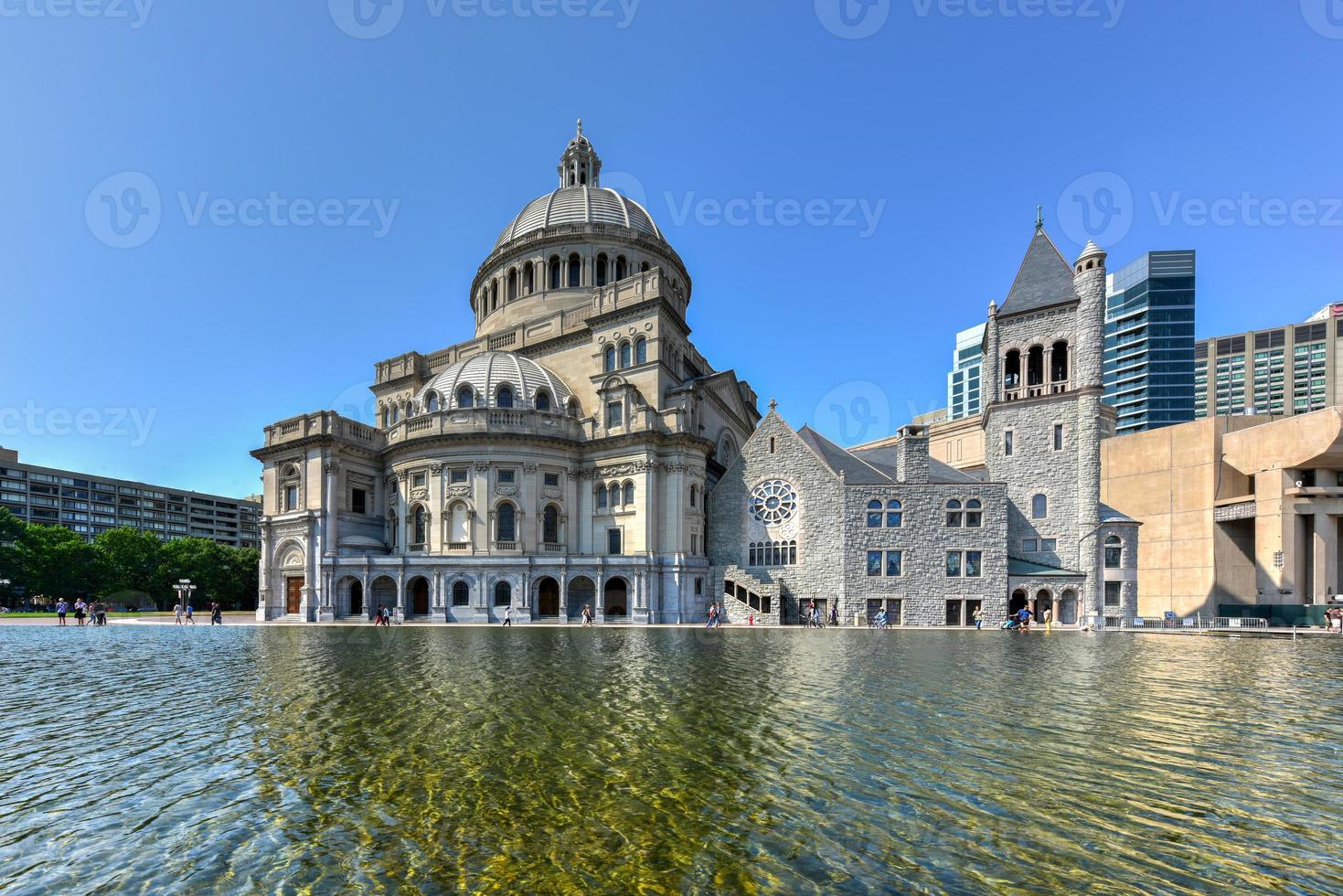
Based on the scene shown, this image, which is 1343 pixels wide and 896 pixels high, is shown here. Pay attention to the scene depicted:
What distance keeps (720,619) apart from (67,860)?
42.5 m

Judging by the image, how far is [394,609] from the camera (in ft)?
158

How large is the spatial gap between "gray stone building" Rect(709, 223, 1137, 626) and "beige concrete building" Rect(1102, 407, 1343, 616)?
41.6 ft

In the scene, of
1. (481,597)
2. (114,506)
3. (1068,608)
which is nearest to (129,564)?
(481,597)

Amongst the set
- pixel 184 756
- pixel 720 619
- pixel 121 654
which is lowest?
pixel 720 619

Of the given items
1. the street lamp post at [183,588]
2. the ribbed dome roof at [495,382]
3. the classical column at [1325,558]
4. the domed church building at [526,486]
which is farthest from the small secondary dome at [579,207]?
the classical column at [1325,558]

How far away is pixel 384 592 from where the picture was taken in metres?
51.1

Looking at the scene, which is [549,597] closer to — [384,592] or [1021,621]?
[384,592]

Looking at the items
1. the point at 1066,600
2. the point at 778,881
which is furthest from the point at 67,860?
the point at 1066,600

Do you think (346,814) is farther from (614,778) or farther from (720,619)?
(720,619)

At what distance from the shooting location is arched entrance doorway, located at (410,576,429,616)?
50.9 meters

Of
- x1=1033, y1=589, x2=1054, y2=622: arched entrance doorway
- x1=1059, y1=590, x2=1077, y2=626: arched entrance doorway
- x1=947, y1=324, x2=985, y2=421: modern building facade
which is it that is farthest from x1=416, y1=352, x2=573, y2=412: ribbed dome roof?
x1=947, y1=324, x2=985, y2=421: modern building facade

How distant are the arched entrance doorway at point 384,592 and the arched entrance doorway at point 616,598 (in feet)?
53.5

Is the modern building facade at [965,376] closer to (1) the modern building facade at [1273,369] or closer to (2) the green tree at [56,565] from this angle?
(1) the modern building facade at [1273,369]

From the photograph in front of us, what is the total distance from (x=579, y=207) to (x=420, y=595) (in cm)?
4102
